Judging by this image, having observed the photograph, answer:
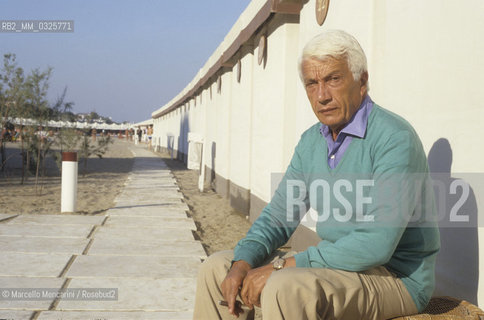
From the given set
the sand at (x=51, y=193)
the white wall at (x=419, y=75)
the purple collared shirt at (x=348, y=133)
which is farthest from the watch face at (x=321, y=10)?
the sand at (x=51, y=193)

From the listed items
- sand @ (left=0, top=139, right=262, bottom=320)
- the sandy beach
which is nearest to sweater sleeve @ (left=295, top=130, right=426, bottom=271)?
sand @ (left=0, top=139, right=262, bottom=320)

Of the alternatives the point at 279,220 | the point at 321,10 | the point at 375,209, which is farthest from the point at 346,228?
the point at 321,10

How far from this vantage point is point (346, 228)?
76.2 inches

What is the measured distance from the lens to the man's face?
1.97 metres

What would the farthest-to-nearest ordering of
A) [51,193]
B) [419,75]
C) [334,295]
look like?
[51,193] → [419,75] → [334,295]

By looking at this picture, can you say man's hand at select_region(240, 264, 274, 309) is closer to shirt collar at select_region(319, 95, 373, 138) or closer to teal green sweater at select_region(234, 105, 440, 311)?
teal green sweater at select_region(234, 105, 440, 311)

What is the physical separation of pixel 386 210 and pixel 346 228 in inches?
9.7

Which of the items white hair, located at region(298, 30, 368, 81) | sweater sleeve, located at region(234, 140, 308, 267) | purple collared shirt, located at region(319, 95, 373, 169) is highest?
white hair, located at region(298, 30, 368, 81)

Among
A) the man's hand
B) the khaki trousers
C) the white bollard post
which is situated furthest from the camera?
the white bollard post

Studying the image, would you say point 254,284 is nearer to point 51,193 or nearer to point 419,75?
point 419,75

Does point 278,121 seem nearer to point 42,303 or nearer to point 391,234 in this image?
point 42,303

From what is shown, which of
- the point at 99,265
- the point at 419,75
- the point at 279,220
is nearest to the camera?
the point at 279,220

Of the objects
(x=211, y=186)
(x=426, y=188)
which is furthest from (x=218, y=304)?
(x=211, y=186)

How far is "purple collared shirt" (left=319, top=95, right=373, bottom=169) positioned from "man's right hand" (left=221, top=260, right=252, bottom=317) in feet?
1.88
